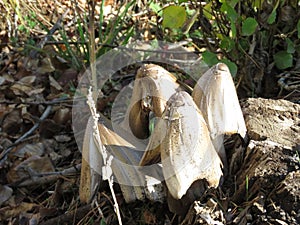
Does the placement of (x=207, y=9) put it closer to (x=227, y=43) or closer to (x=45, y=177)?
(x=227, y=43)

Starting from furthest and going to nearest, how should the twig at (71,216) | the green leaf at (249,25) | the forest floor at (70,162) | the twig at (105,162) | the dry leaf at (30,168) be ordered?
the dry leaf at (30,168)
the green leaf at (249,25)
the twig at (71,216)
the forest floor at (70,162)
the twig at (105,162)

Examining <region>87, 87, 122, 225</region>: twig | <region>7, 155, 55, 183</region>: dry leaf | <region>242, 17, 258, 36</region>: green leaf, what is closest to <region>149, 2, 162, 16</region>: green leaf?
<region>242, 17, 258, 36</region>: green leaf

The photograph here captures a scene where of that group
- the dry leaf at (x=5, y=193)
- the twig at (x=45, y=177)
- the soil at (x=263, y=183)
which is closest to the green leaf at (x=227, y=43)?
the soil at (x=263, y=183)

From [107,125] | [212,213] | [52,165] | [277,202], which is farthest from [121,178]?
[52,165]

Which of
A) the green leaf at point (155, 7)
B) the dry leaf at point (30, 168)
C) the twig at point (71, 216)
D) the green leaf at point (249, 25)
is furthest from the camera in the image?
the green leaf at point (155, 7)

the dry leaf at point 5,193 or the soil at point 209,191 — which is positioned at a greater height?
the soil at point 209,191

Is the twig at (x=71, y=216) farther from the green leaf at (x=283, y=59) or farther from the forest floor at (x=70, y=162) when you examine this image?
the green leaf at (x=283, y=59)

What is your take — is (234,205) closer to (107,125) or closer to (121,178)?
(121,178)

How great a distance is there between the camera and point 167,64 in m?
3.90

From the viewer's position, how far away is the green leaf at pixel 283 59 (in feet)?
9.95

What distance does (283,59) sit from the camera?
3.05 meters

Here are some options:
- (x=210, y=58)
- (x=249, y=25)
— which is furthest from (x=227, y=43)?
(x=249, y=25)

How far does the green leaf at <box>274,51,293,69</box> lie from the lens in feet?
9.95

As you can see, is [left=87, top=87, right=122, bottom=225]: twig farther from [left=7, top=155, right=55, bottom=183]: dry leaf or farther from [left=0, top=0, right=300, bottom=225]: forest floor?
[left=7, top=155, right=55, bottom=183]: dry leaf
